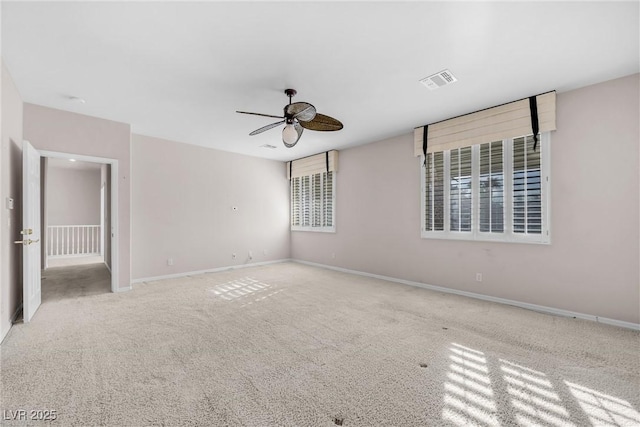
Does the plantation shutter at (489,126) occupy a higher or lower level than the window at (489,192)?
higher

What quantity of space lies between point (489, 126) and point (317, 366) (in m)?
3.80

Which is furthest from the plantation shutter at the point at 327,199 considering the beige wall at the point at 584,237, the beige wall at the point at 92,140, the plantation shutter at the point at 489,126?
the beige wall at the point at 92,140

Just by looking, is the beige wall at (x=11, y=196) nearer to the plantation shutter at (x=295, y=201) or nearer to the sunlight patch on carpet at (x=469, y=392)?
the sunlight patch on carpet at (x=469, y=392)

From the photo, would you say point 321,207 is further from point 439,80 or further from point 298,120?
point 439,80

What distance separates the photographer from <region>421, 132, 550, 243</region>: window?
141 inches

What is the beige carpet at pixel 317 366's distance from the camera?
1.73 meters

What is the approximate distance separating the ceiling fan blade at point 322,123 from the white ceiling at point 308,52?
387 millimetres

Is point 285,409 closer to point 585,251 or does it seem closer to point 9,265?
point 9,265

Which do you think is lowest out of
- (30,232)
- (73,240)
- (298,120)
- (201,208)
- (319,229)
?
(73,240)

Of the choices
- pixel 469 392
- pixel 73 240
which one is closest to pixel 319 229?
pixel 469 392

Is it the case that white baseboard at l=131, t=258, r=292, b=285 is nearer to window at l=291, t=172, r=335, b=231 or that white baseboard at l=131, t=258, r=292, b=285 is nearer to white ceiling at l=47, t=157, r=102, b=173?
window at l=291, t=172, r=335, b=231

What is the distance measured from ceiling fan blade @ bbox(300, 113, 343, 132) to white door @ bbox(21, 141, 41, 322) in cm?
321

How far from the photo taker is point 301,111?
289 centimetres

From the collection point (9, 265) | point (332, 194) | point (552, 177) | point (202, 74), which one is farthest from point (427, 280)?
point (9, 265)
